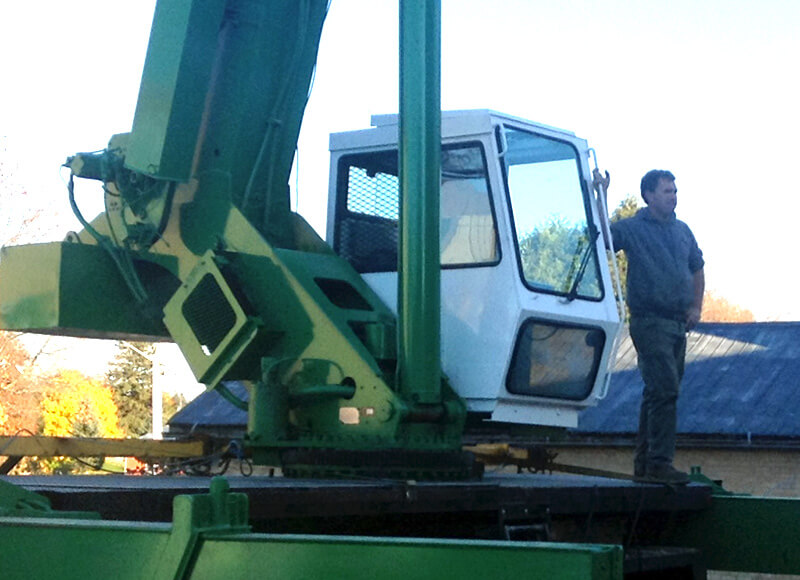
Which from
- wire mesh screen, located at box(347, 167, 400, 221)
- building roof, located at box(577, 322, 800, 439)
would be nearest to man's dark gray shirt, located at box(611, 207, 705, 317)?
wire mesh screen, located at box(347, 167, 400, 221)

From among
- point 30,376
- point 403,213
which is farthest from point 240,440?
point 30,376

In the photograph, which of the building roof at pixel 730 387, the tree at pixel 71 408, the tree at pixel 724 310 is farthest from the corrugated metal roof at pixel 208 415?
the tree at pixel 724 310

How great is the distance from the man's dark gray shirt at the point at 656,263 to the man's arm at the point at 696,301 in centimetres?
5

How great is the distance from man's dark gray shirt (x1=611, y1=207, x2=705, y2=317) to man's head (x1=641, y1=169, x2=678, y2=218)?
5 cm

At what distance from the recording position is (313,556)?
11.0ft

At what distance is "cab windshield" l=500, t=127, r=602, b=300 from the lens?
22.5ft

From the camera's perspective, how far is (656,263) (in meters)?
7.62

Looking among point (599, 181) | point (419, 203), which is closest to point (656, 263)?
point (599, 181)

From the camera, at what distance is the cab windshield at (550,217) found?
686cm

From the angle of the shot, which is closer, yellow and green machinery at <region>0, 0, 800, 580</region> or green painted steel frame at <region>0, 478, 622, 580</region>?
green painted steel frame at <region>0, 478, 622, 580</region>

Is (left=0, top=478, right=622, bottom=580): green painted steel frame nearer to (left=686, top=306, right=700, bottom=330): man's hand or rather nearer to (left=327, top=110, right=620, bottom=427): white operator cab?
(left=327, top=110, right=620, bottom=427): white operator cab

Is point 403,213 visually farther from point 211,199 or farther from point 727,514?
point 727,514

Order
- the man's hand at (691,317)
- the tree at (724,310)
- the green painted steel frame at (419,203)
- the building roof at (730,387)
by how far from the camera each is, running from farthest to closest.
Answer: the tree at (724,310)
the building roof at (730,387)
the man's hand at (691,317)
the green painted steel frame at (419,203)

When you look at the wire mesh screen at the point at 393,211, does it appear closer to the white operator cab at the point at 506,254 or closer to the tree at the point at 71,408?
the white operator cab at the point at 506,254
